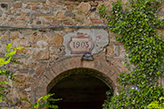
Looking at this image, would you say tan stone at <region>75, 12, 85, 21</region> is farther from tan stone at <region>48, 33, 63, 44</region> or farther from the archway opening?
the archway opening

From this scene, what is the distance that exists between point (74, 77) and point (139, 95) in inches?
122

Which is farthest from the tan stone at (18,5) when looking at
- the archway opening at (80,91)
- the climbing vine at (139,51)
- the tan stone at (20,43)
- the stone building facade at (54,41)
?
the archway opening at (80,91)

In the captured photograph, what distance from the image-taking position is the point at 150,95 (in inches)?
139

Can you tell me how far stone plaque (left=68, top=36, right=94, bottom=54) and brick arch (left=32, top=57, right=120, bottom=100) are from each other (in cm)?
16

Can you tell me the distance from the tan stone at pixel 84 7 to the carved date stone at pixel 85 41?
1.28ft

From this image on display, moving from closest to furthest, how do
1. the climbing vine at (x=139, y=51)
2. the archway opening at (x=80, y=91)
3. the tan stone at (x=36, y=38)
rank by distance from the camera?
the climbing vine at (x=139, y=51)
the tan stone at (x=36, y=38)
the archway opening at (x=80, y=91)

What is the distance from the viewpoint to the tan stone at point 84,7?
147 inches

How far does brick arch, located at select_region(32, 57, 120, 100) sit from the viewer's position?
3.55 meters

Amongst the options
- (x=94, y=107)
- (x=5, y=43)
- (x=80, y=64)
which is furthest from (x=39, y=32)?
(x=94, y=107)

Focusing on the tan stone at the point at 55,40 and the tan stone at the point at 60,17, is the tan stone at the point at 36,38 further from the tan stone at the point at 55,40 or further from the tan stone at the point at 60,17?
the tan stone at the point at 60,17

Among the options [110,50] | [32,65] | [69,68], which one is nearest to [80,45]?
[69,68]

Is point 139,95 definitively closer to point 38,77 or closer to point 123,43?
point 123,43

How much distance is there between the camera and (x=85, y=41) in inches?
145

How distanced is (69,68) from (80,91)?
11.1 ft
